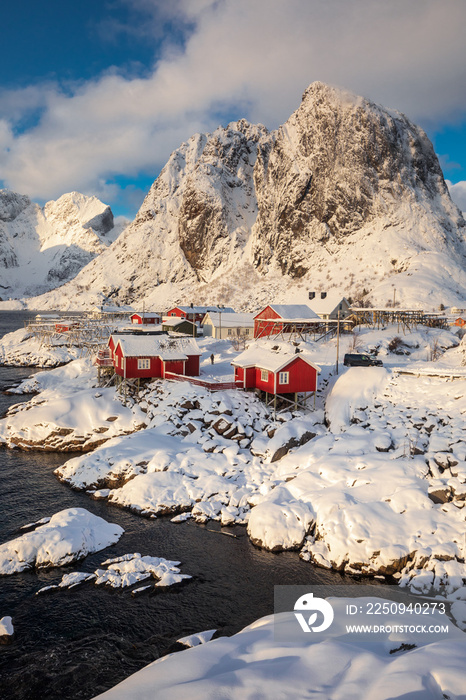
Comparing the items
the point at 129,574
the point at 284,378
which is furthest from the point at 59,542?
the point at 284,378

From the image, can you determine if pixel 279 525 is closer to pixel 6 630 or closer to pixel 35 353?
pixel 6 630

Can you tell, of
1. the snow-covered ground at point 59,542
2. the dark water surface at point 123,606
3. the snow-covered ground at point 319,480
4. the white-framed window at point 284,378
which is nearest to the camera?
the snow-covered ground at point 319,480

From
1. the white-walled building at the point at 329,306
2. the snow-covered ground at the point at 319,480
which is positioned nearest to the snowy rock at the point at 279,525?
the snow-covered ground at the point at 319,480

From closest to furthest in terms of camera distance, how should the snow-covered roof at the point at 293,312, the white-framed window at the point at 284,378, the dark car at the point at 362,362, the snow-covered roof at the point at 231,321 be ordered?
the white-framed window at the point at 284,378 → the dark car at the point at 362,362 → the snow-covered roof at the point at 293,312 → the snow-covered roof at the point at 231,321

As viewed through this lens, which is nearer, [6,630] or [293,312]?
[6,630]

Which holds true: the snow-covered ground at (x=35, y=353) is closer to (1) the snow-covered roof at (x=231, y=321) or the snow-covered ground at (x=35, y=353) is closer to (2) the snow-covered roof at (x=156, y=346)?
(1) the snow-covered roof at (x=231, y=321)

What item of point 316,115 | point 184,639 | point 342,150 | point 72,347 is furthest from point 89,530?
point 316,115
